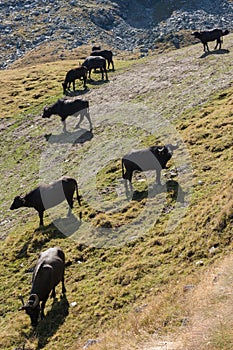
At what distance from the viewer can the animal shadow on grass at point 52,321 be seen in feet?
44.0

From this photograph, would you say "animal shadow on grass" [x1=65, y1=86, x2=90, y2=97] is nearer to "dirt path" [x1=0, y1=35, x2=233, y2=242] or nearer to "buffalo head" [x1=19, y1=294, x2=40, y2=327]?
"dirt path" [x1=0, y1=35, x2=233, y2=242]

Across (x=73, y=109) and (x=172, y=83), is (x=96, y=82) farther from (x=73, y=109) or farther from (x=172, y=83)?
(x=73, y=109)

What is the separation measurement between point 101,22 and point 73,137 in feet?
243

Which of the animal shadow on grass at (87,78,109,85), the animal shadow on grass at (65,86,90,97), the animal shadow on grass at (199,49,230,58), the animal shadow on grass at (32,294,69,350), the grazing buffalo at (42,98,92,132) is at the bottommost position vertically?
the animal shadow on grass at (32,294,69,350)

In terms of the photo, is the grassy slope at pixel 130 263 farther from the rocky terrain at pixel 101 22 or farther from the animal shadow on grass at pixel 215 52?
the rocky terrain at pixel 101 22

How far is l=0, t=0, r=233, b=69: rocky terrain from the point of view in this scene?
291ft

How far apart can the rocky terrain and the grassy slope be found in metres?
66.9

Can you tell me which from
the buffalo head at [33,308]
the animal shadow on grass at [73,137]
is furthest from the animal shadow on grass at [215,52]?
the buffalo head at [33,308]

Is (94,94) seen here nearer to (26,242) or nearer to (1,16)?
(26,242)

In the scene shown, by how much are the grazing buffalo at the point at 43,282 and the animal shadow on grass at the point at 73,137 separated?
609 inches

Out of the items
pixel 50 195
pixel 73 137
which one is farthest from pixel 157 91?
pixel 50 195

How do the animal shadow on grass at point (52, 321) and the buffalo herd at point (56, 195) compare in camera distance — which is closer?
the animal shadow on grass at point (52, 321)

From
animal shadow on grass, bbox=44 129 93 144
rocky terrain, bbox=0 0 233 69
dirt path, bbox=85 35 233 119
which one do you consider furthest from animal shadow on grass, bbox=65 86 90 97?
rocky terrain, bbox=0 0 233 69

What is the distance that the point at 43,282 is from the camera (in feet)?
47.5
